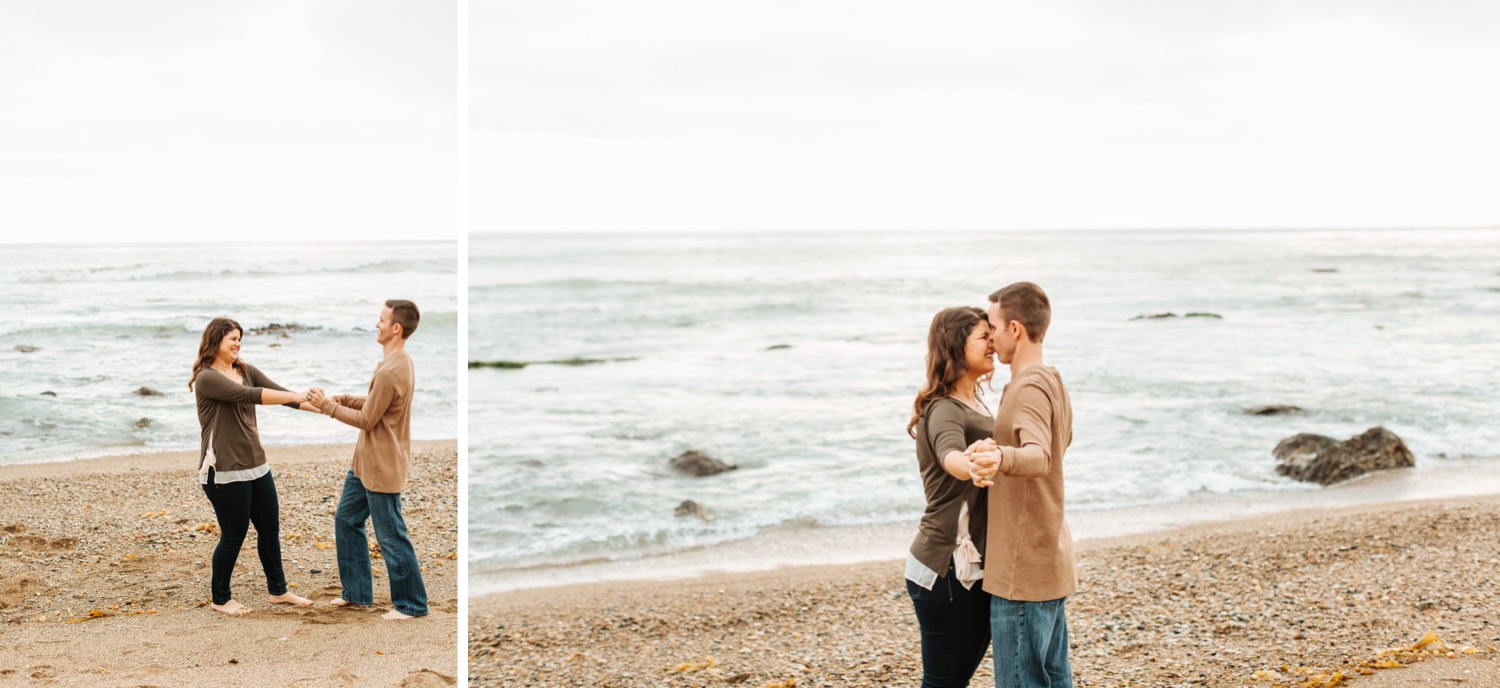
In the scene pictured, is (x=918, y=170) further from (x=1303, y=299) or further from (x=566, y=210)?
(x=1303, y=299)

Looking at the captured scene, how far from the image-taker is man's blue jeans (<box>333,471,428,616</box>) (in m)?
4.03

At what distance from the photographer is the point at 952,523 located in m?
2.45

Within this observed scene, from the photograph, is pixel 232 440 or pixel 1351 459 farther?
pixel 1351 459

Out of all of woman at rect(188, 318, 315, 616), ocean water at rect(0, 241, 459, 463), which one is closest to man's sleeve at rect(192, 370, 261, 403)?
woman at rect(188, 318, 315, 616)

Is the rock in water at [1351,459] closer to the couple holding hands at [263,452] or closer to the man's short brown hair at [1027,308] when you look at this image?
the man's short brown hair at [1027,308]

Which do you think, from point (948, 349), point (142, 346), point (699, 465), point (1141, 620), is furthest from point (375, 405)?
point (699, 465)

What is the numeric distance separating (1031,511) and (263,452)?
3.01m

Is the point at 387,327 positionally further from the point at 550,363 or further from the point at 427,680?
the point at 550,363

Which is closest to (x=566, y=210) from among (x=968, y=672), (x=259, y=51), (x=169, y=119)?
(x=259, y=51)

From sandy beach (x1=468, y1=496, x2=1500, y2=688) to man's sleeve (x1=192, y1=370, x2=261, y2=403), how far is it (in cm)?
145

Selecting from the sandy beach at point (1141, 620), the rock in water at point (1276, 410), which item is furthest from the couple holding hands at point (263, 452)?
the rock in water at point (1276, 410)

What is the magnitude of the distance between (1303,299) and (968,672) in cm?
2985

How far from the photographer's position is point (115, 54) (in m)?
5.91

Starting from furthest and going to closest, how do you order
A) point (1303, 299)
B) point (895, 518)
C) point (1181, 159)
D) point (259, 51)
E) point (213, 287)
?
point (1181, 159) → point (1303, 299) → point (259, 51) → point (213, 287) → point (895, 518)
